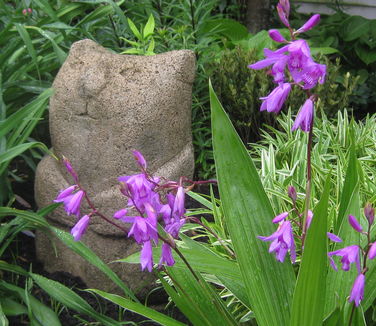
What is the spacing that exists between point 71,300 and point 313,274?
53.1 inches

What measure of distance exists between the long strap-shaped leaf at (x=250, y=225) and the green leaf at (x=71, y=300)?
40.3 inches

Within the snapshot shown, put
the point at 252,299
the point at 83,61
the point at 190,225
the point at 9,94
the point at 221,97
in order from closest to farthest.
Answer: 1. the point at 252,299
2. the point at 190,225
3. the point at 83,61
4. the point at 9,94
5. the point at 221,97

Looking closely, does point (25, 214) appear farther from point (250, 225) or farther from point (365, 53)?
point (365, 53)

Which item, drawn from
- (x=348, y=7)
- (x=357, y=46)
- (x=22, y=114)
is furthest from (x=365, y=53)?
(x=22, y=114)

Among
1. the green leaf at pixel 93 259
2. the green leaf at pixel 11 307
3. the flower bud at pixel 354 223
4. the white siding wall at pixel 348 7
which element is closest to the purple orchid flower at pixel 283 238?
the flower bud at pixel 354 223

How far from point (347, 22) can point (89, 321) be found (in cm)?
347

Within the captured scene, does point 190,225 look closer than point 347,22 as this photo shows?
Yes

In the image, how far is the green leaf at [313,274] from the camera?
139 centimetres

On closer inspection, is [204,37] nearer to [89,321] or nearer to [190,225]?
[190,225]

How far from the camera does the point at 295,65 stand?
1.29 meters

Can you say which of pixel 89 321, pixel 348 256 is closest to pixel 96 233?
pixel 89 321

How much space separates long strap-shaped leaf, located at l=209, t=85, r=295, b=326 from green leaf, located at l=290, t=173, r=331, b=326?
14 cm

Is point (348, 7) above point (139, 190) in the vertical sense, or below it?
below

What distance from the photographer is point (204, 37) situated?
3.81m
